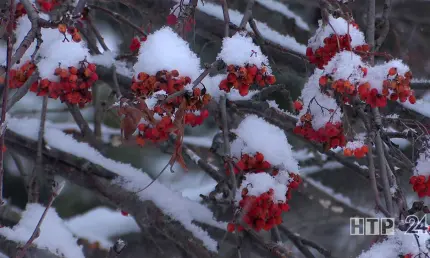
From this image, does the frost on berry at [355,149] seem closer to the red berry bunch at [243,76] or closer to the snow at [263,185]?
the snow at [263,185]

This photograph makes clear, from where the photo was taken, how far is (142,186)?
2.35 m

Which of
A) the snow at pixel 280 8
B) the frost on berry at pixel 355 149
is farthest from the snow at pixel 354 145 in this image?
the snow at pixel 280 8

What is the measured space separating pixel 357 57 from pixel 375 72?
0.21 feet

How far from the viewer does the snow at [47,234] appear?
1988 mm

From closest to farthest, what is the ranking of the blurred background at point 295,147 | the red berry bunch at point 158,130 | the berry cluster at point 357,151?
the red berry bunch at point 158,130, the berry cluster at point 357,151, the blurred background at point 295,147

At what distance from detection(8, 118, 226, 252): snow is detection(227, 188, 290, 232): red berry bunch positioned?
51 centimetres

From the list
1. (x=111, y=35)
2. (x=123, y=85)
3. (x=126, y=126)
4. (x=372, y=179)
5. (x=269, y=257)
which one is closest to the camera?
(x=126, y=126)

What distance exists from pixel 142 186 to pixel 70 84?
0.87 m

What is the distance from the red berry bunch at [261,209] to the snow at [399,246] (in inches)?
12.0

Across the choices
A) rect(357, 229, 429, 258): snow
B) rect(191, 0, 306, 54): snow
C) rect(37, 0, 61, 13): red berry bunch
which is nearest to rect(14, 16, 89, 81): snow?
rect(37, 0, 61, 13): red berry bunch

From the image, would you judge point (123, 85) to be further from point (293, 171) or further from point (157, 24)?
point (293, 171)

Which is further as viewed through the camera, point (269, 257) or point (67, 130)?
point (67, 130)

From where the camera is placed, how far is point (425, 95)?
11.2ft

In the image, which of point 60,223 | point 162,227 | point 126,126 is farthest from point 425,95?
point 126,126
